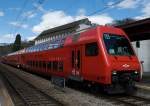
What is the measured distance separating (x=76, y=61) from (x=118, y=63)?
12.2ft

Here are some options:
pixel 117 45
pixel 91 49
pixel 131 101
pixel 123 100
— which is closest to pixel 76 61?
pixel 91 49

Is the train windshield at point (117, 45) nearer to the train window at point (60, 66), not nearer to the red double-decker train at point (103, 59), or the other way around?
the red double-decker train at point (103, 59)

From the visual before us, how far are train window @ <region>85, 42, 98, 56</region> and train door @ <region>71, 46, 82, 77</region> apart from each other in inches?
35.9

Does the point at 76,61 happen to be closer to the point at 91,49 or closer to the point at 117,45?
the point at 91,49

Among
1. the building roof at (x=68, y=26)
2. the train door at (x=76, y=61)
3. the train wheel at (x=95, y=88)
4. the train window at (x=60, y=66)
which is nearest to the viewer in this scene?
the train wheel at (x=95, y=88)

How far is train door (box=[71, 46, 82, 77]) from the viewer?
18.2m

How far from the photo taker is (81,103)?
47.2 ft

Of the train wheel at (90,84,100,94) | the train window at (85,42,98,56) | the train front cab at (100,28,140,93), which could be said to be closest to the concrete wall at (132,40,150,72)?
the train wheel at (90,84,100,94)

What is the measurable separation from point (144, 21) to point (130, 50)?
248 inches

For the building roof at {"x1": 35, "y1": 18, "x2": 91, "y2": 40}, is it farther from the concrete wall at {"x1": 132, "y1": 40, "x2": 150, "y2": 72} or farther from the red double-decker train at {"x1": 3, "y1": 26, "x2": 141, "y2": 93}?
the red double-decker train at {"x1": 3, "y1": 26, "x2": 141, "y2": 93}

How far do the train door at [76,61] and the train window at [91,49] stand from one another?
2.99 feet

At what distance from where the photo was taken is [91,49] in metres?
17.0

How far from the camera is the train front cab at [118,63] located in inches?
605

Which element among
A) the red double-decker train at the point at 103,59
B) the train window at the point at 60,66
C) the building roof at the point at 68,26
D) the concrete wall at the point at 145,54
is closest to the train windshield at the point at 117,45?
the red double-decker train at the point at 103,59
